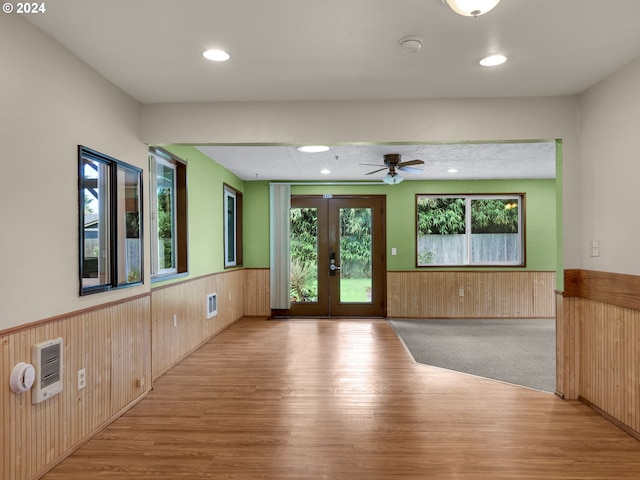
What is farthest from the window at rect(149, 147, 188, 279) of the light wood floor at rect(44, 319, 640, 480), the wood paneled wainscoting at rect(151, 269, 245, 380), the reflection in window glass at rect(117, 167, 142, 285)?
the light wood floor at rect(44, 319, 640, 480)

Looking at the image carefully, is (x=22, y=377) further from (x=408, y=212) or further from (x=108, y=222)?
(x=408, y=212)

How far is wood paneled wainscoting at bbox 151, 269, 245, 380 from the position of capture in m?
4.00

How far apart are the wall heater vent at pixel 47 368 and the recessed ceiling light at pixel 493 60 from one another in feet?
10.1

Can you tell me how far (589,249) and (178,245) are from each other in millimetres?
3880

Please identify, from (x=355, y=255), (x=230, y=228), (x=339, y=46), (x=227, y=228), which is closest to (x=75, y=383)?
(x=339, y=46)

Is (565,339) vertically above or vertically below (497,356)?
above

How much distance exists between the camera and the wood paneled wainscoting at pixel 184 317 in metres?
4.00

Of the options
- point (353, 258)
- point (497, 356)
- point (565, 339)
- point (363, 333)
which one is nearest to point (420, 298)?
point (353, 258)

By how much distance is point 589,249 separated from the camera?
10.6 ft

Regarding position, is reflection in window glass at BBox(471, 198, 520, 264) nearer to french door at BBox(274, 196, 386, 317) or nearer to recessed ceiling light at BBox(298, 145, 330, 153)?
french door at BBox(274, 196, 386, 317)

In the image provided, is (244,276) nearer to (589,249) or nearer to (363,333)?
(363,333)

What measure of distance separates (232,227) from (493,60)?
528 cm

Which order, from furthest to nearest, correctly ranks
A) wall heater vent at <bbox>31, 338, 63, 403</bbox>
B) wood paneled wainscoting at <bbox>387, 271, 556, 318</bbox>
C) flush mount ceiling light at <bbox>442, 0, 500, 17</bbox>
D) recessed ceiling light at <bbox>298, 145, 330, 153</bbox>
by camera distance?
wood paneled wainscoting at <bbox>387, 271, 556, 318</bbox> → recessed ceiling light at <bbox>298, 145, 330, 153</bbox> → wall heater vent at <bbox>31, 338, 63, 403</bbox> → flush mount ceiling light at <bbox>442, 0, 500, 17</bbox>

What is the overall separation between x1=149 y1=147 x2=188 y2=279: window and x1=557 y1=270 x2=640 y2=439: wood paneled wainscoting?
363cm
